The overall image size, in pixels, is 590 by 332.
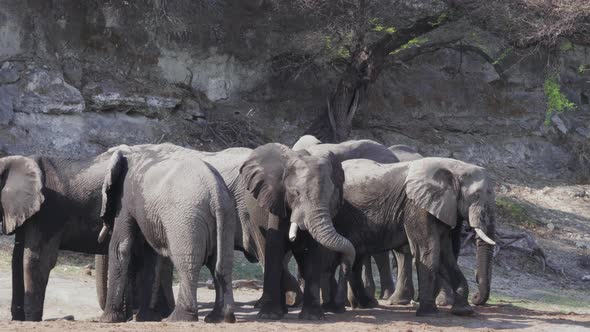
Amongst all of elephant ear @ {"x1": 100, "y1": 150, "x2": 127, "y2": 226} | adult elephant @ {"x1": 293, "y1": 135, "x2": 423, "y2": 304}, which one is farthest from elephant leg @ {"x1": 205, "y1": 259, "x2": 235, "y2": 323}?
adult elephant @ {"x1": 293, "y1": 135, "x2": 423, "y2": 304}

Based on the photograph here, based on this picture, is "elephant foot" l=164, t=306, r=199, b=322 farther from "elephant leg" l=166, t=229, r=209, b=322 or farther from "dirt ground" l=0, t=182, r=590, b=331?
"dirt ground" l=0, t=182, r=590, b=331

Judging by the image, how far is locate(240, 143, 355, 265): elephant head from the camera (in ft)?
48.1

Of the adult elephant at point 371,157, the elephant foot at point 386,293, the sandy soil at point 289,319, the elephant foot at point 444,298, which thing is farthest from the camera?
the elephant foot at point 386,293

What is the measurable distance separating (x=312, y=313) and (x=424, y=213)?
193cm

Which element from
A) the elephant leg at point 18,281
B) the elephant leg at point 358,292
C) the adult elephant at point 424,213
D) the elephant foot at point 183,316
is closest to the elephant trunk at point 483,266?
the adult elephant at point 424,213

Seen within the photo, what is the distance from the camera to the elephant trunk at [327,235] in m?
14.6

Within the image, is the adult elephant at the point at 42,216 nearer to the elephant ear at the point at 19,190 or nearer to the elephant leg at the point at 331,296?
the elephant ear at the point at 19,190

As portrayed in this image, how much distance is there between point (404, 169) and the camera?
1625cm

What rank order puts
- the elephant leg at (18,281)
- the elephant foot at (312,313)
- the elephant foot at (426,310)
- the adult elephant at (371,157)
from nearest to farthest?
the elephant foot at (312,313) → the elephant leg at (18,281) → the elephant foot at (426,310) → the adult elephant at (371,157)

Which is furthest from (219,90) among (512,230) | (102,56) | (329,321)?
(329,321)

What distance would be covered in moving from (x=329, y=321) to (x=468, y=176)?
2573mm

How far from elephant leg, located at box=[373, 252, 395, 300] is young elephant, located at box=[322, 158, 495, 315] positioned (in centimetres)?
195

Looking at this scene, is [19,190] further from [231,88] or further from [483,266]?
[231,88]

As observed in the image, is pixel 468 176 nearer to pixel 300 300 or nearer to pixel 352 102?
pixel 300 300
